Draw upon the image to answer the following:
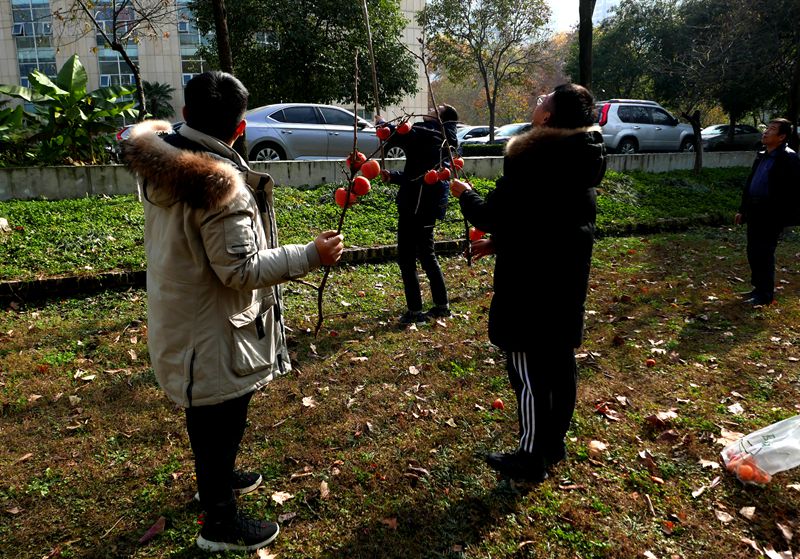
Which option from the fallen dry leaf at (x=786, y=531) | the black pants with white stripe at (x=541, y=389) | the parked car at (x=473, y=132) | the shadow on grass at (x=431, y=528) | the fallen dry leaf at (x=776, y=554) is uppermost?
the parked car at (x=473, y=132)

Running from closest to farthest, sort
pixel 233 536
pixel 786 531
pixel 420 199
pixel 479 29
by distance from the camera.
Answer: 1. pixel 233 536
2. pixel 786 531
3. pixel 420 199
4. pixel 479 29

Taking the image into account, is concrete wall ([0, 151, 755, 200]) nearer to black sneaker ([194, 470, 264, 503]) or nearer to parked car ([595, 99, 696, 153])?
black sneaker ([194, 470, 264, 503])

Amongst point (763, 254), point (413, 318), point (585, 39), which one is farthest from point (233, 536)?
point (585, 39)

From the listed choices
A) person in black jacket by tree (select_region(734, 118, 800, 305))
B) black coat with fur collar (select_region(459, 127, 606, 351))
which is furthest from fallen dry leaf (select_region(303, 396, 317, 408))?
person in black jacket by tree (select_region(734, 118, 800, 305))

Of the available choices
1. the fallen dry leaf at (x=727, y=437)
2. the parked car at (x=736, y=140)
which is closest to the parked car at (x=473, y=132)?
the parked car at (x=736, y=140)

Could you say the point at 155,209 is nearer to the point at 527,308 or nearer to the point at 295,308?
the point at 527,308

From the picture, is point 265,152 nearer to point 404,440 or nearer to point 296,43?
point 404,440

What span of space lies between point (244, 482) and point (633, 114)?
1706 cm

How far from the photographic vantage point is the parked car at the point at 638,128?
16.3 meters

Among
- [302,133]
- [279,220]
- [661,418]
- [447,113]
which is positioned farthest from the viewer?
[302,133]

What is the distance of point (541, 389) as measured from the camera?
290 cm

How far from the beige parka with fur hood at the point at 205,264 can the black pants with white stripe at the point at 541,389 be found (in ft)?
4.39

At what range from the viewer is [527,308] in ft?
9.12

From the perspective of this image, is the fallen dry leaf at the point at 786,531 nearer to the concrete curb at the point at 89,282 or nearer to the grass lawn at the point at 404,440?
the grass lawn at the point at 404,440
